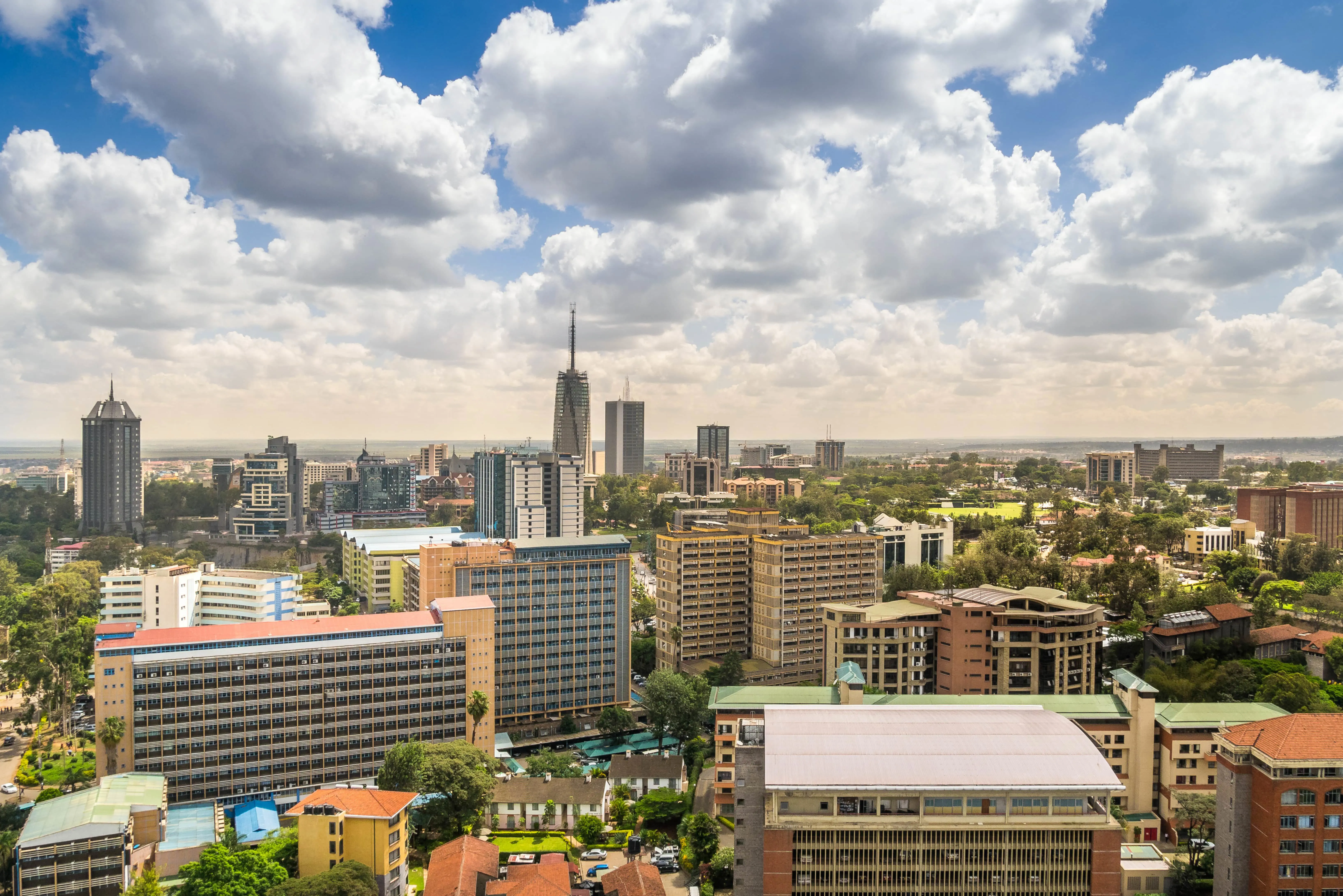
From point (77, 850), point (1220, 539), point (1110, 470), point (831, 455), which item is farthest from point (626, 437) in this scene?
point (77, 850)

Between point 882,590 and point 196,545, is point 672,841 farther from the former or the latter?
point 196,545

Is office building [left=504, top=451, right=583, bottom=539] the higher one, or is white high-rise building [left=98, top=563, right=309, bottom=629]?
office building [left=504, top=451, right=583, bottom=539]

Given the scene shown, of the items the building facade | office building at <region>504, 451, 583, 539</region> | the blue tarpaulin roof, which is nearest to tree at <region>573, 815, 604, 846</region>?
the blue tarpaulin roof

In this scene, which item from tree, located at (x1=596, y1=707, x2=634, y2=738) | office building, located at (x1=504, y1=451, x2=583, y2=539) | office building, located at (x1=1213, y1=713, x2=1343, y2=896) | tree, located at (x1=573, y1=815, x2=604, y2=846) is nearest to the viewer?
office building, located at (x1=1213, y1=713, x2=1343, y2=896)

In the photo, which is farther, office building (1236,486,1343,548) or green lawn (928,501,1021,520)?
green lawn (928,501,1021,520)

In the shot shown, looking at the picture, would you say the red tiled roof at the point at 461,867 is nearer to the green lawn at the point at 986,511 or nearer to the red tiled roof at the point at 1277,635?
the red tiled roof at the point at 1277,635

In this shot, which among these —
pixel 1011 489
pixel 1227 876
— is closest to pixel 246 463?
pixel 1011 489

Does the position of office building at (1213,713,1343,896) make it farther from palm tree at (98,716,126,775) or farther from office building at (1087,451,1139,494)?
office building at (1087,451,1139,494)

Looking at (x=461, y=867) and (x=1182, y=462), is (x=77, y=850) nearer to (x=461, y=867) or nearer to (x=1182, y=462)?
(x=461, y=867)
